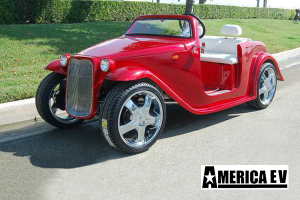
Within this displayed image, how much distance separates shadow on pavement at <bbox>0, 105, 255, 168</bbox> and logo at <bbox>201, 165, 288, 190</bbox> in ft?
3.41

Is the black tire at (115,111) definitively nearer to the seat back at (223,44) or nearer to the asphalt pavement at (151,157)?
the asphalt pavement at (151,157)

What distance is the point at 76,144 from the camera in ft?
15.0

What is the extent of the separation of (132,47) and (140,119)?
2.99ft

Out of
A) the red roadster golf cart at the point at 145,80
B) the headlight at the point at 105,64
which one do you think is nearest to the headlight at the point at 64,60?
the red roadster golf cart at the point at 145,80

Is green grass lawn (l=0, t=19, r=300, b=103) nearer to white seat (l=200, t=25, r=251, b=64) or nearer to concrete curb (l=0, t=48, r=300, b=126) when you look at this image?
concrete curb (l=0, t=48, r=300, b=126)

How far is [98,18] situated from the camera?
52.1ft

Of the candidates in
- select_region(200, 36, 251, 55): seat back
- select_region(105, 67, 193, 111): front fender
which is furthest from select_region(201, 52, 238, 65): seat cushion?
select_region(105, 67, 193, 111): front fender

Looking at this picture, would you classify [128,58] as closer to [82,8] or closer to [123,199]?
[123,199]

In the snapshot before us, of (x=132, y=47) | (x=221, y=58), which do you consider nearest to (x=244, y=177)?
(x=132, y=47)

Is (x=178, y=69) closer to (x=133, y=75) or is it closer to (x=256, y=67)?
(x=133, y=75)

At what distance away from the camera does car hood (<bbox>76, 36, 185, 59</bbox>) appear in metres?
4.36

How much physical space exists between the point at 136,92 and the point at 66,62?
116 centimetres

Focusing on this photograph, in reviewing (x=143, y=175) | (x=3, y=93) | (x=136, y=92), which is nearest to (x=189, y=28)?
(x=136, y=92)

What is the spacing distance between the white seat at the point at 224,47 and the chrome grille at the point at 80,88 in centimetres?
219
